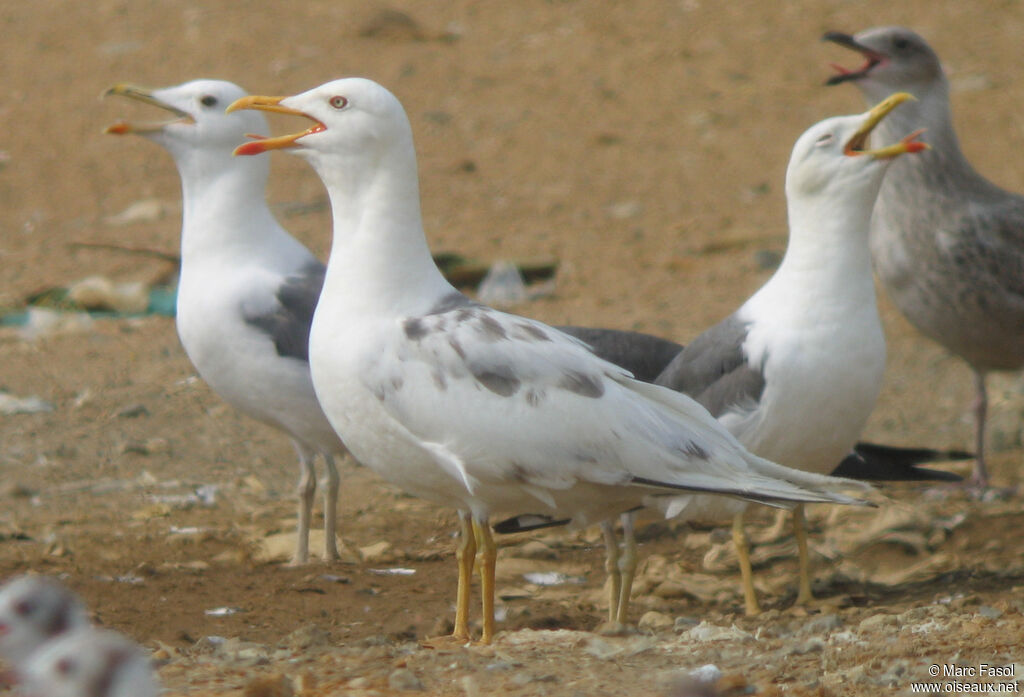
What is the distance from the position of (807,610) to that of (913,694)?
71.3 inches

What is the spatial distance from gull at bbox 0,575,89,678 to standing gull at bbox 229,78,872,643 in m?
1.02

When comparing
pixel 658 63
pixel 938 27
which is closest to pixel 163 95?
pixel 658 63

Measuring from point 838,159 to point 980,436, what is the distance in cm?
231

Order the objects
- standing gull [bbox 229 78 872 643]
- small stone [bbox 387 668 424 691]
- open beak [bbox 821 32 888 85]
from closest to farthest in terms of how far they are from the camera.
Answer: small stone [bbox 387 668 424 691] < standing gull [bbox 229 78 872 643] < open beak [bbox 821 32 888 85]

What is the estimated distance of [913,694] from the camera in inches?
152

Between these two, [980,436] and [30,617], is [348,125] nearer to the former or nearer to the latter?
[30,617]

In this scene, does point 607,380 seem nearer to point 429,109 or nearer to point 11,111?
point 429,109

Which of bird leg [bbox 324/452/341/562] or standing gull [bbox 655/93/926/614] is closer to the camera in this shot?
standing gull [bbox 655/93/926/614]

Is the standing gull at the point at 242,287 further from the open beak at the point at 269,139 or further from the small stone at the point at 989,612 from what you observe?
the small stone at the point at 989,612

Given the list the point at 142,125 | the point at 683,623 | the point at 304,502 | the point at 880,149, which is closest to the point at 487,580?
the point at 683,623

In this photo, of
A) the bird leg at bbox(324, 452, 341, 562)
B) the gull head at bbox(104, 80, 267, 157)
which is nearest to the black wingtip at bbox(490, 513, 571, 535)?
the bird leg at bbox(324, 452, 341, 562)

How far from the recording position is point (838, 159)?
5812 millimetres

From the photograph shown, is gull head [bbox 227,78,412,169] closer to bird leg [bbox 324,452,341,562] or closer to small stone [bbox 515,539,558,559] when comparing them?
bird leg [bbox 324,452,341,562]

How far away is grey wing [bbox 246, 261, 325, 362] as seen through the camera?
6.15m
